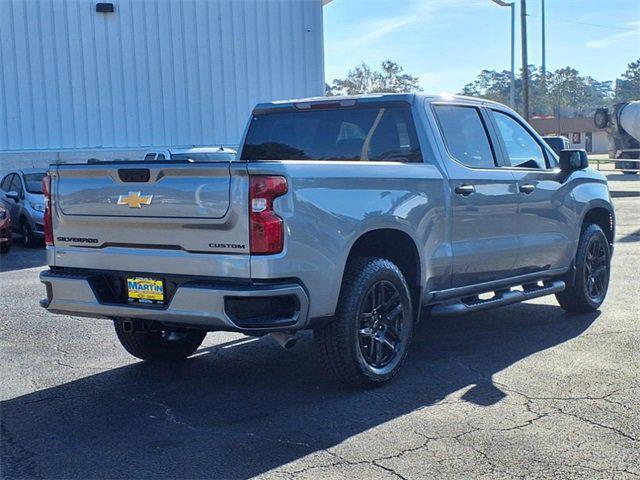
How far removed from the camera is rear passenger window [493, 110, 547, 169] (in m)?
7.49

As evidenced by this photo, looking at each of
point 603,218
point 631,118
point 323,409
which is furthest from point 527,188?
point 631,118

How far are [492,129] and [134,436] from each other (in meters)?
4.03

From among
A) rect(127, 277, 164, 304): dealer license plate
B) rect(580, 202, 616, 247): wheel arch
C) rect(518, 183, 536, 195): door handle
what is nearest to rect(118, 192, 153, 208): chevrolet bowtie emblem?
rect(127, 277, 164, 304): dealer license plate

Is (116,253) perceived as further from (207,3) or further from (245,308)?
(207,3)

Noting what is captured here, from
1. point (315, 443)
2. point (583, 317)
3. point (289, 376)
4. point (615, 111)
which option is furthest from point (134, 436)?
point (615, 111)

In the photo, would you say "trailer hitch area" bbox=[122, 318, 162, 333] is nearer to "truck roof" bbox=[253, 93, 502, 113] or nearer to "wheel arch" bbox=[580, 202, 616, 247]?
"truck roof" bbox=[253, 93, 502, 113]

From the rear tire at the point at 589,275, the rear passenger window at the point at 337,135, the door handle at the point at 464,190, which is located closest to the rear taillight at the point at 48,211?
the rear passenger window at the point at 337,135

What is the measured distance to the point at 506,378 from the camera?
6051mm

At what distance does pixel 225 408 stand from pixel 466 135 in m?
3.04

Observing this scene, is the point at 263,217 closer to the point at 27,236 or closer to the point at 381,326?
the point at 381,326

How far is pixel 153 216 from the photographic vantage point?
5352mm

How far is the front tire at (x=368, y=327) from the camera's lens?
18.2 ft

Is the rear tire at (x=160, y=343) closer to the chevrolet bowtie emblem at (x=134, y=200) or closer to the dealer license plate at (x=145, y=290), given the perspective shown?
the dealer license plate at (x=145, y=290)

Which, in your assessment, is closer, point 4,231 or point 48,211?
point 48,211
